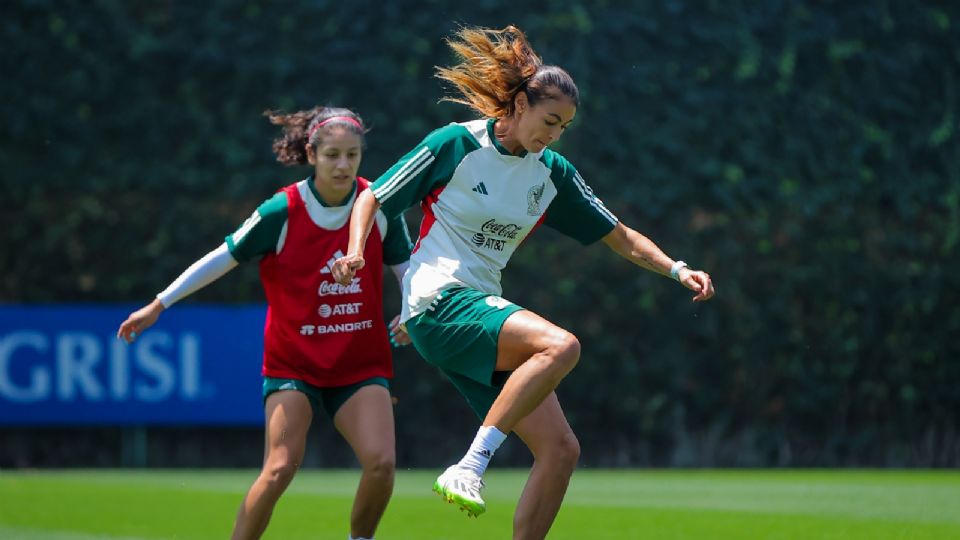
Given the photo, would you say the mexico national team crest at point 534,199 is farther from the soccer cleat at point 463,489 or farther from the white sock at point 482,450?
the soccer cleat at point 463,489

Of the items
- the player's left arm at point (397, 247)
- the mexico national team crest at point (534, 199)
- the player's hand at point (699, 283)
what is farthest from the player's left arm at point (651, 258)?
the player's left arm at point (397, 247)

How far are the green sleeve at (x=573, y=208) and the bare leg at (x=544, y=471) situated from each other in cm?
76

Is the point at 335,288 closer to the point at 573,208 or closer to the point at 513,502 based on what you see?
the point at 573,208

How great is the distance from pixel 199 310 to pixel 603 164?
3263 mm

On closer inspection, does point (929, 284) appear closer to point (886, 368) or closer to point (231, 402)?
point (886, 368)

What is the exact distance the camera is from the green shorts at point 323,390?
579 cm

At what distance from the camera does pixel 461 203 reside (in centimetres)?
533

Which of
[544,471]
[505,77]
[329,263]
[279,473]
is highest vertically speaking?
[505,77]

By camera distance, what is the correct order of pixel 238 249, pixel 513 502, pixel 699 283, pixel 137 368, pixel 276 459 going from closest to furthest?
pixel 699 283
pixel 276 459
pixel 238 249
pixel 513 502
pixel 137 368

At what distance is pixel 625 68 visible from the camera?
473 inches

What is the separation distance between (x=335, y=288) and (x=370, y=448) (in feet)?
2.11

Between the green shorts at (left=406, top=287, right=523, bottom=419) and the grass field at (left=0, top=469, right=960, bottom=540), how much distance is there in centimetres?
194

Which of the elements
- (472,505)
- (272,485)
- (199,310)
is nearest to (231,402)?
(199,310)

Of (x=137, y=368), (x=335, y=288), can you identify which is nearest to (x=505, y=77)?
(x=335, y=288)
